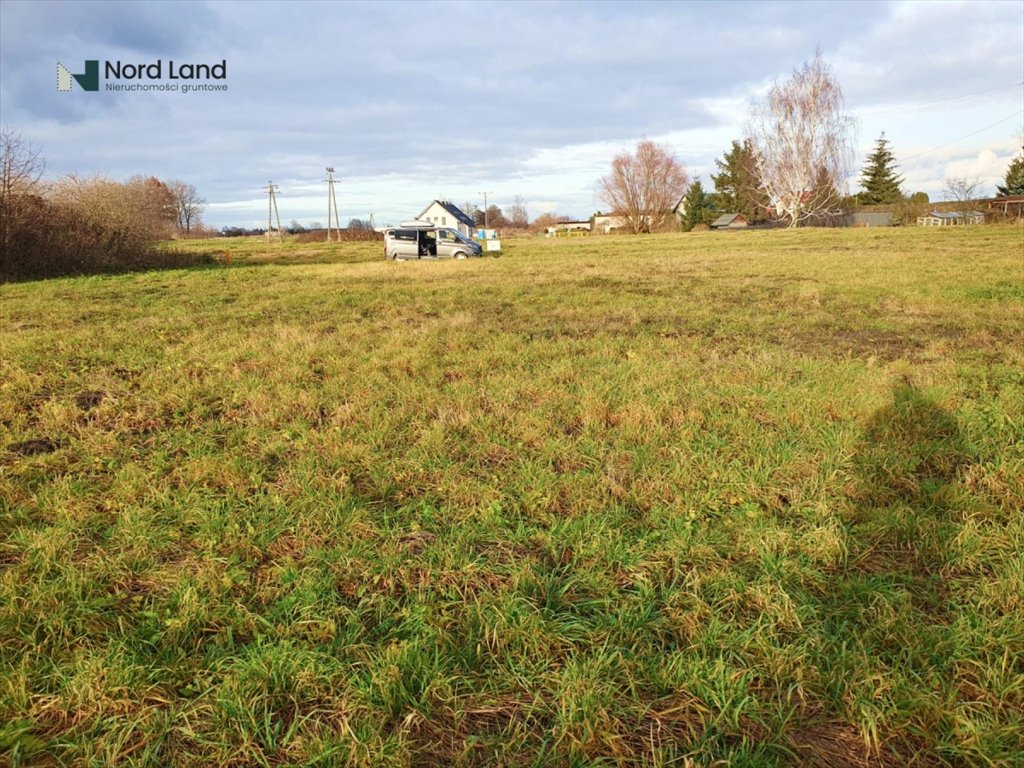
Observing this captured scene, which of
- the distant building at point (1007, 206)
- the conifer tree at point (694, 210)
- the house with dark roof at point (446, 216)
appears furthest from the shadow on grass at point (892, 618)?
the house with dark roof at point (446, 216)

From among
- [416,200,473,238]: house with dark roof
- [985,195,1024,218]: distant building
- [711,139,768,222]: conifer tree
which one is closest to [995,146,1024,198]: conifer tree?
[985,195,1024,218]: distant building

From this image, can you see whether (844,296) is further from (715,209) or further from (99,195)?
(715,209)

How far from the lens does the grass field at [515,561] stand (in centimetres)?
189

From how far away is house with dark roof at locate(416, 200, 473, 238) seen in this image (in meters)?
80.9

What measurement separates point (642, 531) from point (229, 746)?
1.99m

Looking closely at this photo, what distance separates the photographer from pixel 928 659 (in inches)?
82.6

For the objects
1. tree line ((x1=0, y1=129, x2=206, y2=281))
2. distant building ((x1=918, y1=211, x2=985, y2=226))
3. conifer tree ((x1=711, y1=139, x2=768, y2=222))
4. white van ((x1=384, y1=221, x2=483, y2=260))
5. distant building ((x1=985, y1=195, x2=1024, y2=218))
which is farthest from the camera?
conifer tree ((x1=711, y1=139, x2=768, y2=222))

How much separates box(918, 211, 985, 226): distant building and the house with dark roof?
52567mm

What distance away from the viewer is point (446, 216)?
8250 centimetres

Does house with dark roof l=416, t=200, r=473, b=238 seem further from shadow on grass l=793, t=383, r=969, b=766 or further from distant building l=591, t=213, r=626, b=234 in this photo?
shadow on grass l=793, t=383, r=969, b=766

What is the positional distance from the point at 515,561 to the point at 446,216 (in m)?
84.1

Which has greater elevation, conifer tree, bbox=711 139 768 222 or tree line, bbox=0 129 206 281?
conifer tree, bbox=711 139 768 222

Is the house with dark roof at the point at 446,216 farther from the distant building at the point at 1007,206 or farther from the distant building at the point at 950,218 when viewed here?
the distant building at the point at 1007,206

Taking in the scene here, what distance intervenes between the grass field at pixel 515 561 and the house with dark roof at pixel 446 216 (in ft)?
254
